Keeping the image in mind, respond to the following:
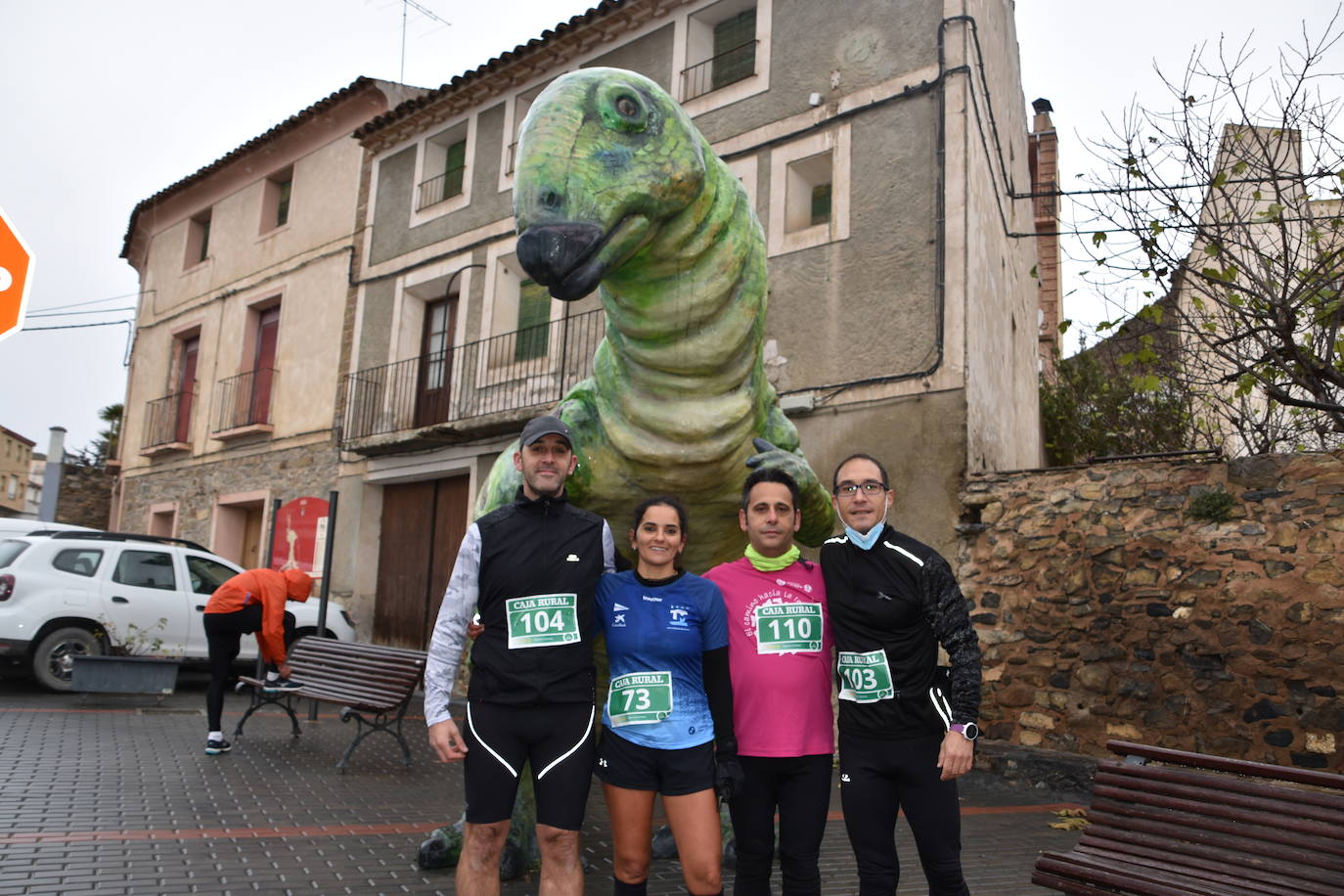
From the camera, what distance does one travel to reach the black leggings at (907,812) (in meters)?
2.55

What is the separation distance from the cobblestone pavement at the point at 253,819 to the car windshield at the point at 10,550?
224cm

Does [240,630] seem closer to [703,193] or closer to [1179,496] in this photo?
[703,193]

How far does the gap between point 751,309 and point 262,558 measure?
12961mm

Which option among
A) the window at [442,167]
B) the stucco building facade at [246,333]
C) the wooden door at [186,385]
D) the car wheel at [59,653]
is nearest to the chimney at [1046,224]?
the window at [442,167]

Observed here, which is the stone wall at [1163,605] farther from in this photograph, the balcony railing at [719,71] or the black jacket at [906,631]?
the balcony railing at [719,71]

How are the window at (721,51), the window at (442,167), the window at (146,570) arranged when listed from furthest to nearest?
the window at (442,167)
the window at (146,570)
the window at (721,51)

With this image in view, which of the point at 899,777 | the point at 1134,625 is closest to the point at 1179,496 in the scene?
the point at 1134,625

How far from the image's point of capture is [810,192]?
9.64 m

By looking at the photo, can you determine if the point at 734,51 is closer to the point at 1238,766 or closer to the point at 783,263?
the point at 783,263

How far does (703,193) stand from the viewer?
100 inches

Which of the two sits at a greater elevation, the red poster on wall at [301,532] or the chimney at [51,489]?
the chimney at [51,489]

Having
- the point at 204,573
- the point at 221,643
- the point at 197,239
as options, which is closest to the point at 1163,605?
the point at 221,643

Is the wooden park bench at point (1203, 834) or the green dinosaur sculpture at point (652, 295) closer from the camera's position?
the green dinosaur sculpture at point (652, 295)

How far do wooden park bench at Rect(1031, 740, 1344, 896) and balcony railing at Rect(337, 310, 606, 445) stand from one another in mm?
7594
